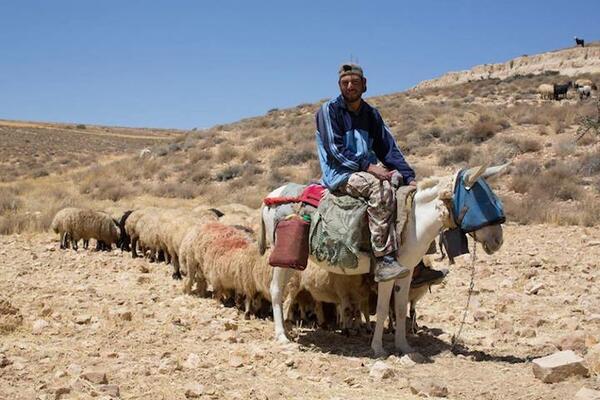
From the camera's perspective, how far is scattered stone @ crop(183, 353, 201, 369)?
202 inches

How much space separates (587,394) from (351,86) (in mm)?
3203

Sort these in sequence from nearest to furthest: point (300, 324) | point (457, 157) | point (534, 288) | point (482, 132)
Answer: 1. point (300, 324)
2. point (534, 288)
3. point (457, 157)
4. point (482, 132)

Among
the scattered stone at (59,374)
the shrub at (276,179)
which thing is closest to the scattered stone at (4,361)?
the scattered stone at (59,374)

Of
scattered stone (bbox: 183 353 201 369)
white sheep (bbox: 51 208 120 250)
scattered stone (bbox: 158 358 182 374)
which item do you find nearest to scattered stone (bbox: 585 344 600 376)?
scattered stone (bbox: 183 353 201 369)

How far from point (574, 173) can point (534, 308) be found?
1160 cm

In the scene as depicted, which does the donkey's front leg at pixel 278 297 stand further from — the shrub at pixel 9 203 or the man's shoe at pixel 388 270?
the shrub at pixel 9 203

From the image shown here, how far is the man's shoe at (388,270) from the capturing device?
5441mm

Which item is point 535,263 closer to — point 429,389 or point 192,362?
point 429,389

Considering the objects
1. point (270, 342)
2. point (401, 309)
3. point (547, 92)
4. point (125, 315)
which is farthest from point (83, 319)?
point (547, 92)

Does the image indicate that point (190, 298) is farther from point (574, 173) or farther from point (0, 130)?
point (0, 130)

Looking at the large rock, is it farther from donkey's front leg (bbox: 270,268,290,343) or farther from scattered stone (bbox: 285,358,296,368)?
donkey's front leg (bbox: 270,268,290,343)

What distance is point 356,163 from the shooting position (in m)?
5.80

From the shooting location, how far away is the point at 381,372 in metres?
5.09

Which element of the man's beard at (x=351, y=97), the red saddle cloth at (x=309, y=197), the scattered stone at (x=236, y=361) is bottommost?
the scattered stone at (x=236, y=361)
